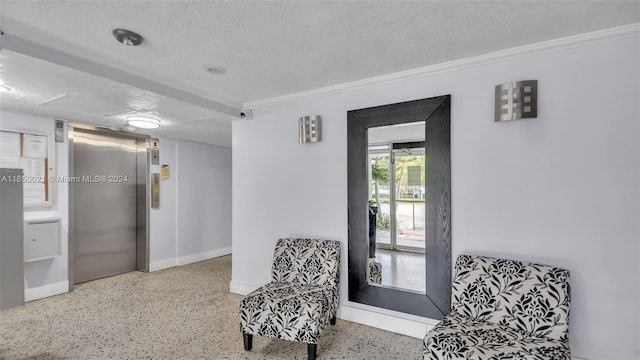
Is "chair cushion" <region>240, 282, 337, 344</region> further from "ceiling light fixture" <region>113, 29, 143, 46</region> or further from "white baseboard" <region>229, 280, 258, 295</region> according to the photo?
"ceiling light fixture" <region>113, 29, 143, 46</region>

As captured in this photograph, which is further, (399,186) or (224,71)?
(399,186)

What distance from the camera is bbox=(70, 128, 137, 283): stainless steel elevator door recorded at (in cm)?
414

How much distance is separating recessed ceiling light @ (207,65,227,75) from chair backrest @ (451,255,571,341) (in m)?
2.50

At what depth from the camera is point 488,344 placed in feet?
5.72

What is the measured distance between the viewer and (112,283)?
4242 millimetres

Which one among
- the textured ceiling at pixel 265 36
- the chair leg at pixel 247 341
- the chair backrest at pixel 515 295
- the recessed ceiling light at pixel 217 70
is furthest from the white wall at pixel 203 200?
the chair backrest at pixel 515 295

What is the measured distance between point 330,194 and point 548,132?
1.88 metres

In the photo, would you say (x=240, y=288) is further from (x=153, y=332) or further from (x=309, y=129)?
(x=309, y=129)

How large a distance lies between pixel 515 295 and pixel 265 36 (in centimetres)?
240

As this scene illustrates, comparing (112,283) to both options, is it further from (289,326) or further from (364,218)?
(364,218)

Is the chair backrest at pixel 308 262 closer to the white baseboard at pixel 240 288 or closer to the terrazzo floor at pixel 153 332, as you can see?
the terrazzo floor at pixel 153 332

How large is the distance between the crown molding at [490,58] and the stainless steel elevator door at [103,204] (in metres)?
2.93

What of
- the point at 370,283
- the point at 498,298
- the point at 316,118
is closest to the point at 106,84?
the point at 316,118

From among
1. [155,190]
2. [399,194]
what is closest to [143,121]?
[155,190]
